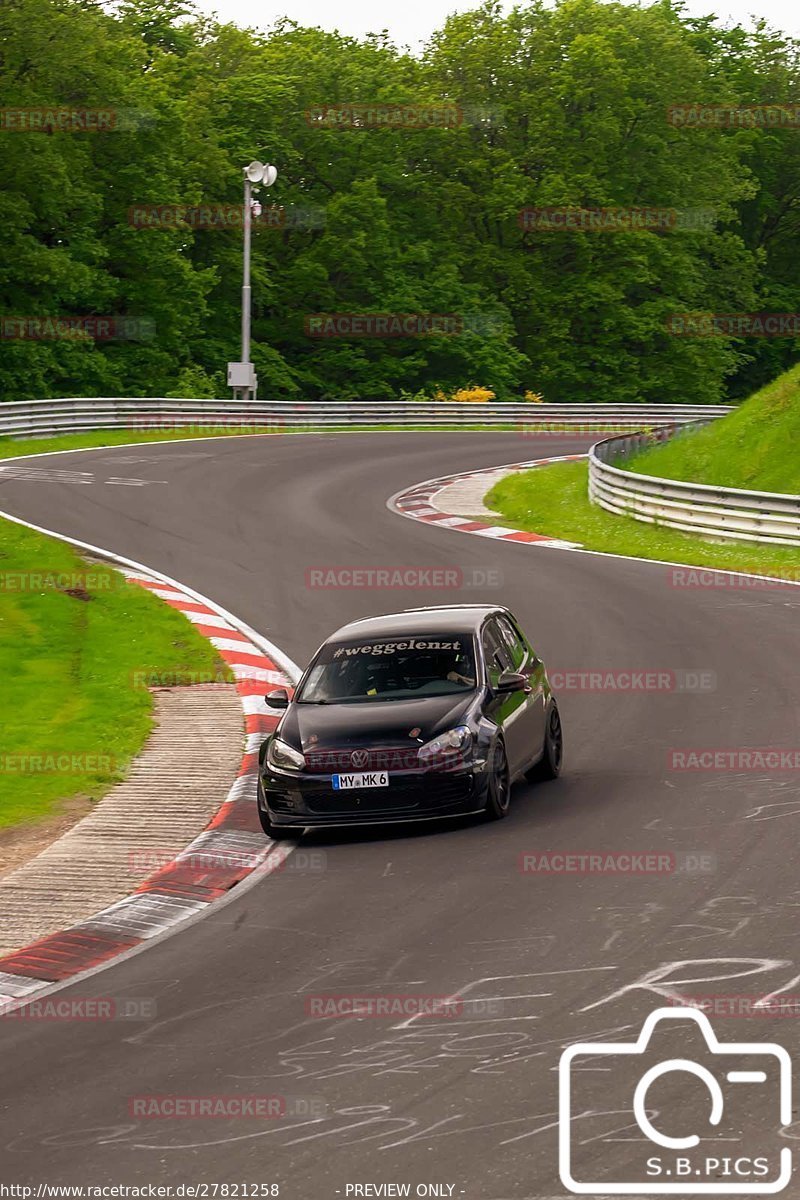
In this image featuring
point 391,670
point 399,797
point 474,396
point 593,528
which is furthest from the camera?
point 474,396

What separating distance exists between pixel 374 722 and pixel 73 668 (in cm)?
764

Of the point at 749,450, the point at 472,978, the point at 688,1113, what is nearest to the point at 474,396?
the point at 749,450

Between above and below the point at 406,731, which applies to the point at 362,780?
below

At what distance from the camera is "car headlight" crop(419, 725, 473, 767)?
1236 centimetres

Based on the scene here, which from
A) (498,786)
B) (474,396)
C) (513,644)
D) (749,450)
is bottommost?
(474,396)

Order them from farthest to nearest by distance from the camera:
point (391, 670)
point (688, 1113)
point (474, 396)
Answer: point (474, 396) → point (391, 670) → point (688, 1113)

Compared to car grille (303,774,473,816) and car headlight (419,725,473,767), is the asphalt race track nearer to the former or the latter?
car grille (303,774,473,816)

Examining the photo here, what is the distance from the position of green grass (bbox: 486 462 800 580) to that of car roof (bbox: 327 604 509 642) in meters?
11.7

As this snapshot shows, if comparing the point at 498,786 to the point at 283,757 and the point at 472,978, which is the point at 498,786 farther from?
the point at 472,978

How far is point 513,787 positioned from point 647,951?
16.7ft

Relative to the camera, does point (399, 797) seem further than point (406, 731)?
No

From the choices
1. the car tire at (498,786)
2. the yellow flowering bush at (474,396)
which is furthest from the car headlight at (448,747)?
the yellow flowering bush at (474,396)

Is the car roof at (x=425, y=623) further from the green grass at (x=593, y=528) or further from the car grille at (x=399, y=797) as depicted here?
the green grass at (x=593, y=528)

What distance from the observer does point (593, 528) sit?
31.5 metres
